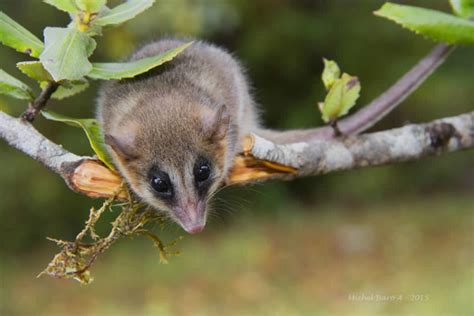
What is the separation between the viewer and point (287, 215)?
873 cm

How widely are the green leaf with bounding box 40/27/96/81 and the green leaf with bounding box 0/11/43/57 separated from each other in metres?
0.11

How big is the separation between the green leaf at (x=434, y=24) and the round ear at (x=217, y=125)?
75 centimetres

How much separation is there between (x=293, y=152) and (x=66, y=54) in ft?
3.18

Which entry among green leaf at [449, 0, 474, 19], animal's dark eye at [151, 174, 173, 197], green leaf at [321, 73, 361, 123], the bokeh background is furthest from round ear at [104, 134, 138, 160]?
the bokeh background

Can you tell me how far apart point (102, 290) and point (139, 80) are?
460 cm

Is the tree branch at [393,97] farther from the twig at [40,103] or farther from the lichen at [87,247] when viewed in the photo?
the twig at [40,103]

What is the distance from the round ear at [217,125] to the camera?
9.11 feet

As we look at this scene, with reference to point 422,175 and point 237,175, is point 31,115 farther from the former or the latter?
point 422,175

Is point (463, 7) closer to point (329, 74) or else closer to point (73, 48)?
point (329, 74)

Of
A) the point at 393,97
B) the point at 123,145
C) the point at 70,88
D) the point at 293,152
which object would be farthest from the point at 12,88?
the point at 393,97

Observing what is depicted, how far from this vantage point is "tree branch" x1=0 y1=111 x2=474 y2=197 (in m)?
2.29

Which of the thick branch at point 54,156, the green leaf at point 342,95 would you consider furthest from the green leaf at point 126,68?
the green leaf at point 342,95

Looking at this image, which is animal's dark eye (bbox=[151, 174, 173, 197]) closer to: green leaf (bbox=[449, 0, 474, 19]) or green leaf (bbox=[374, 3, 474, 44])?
green leaf (bbox=[374, 3, 474, 44])

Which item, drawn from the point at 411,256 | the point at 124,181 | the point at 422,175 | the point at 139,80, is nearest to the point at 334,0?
the point at 422,175
